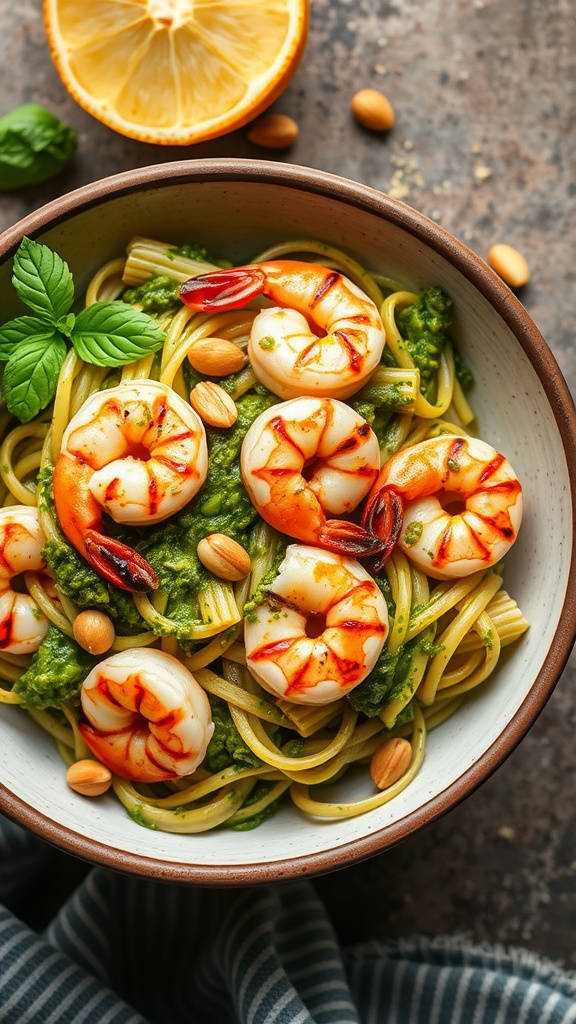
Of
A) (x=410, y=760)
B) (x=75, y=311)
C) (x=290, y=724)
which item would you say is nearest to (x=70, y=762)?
(x=290, y=724)

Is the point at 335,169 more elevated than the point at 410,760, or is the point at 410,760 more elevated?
the point at 335,169

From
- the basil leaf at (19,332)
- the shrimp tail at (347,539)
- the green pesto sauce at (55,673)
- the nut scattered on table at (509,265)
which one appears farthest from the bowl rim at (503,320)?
the nut scattered on table at (509,265)

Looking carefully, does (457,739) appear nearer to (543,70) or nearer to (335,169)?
(335,169)

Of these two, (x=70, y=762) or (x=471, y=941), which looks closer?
(x=70, y=762)

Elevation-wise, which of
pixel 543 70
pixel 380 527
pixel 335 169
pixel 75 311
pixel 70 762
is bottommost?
pixel 70 762

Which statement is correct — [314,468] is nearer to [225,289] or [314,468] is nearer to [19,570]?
[225,289]

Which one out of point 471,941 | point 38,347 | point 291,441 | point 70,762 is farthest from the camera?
point 471,941

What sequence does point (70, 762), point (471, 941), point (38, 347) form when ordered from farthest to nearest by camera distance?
point (471, 941)
point (70, 762)
point (38, 347)
